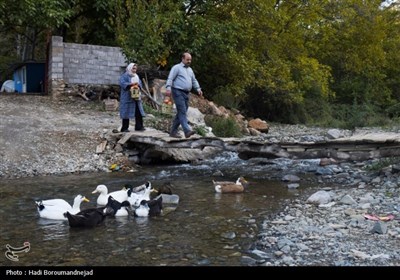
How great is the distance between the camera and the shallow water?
5089 mm

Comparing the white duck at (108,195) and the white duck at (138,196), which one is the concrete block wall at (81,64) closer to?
the white duck at (108,195)

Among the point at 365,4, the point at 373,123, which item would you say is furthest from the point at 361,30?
the point at 373,123

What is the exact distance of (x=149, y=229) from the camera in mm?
6270

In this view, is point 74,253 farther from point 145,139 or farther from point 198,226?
point 145,139

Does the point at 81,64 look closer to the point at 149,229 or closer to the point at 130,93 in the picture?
the point at 130,93

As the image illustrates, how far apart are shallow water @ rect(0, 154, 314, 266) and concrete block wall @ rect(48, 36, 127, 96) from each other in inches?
380

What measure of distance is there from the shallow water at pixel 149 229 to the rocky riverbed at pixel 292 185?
39 cm

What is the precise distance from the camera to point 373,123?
24750mm

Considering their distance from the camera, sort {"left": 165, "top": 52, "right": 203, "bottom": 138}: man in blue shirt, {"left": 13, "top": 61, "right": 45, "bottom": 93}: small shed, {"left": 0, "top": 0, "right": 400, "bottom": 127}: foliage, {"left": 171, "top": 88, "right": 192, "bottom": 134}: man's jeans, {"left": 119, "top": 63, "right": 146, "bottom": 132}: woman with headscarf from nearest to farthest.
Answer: {"left": 165, "top": 52, "right": 203, "bottom": 138}: man in blue shirt
{"left": 171, "top": 88, "right": 192, "bottom": 134}: man's jeans
{"left": 119, "top": 63, "right": 146, "bottom": 132}: woman with headscarf
{"left": 0, "top": 0, "right": 400, "bottom": 127}: foliage
{"left": 13, "top": 61, "right": 45, "bottom": 93}: small shed

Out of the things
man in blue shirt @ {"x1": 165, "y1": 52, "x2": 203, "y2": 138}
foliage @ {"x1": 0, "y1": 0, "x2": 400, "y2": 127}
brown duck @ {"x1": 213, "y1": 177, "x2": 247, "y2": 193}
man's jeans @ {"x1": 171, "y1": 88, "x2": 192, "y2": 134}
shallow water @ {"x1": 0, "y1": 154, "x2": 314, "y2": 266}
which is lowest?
shallow water @ {"x1": 0, "y1": 154, "x2": 314, "y2": 266}

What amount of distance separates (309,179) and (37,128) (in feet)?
26.2

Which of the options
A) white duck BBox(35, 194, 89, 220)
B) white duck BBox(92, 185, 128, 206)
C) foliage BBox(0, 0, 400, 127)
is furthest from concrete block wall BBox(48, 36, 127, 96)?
white duck BBox(35, 194, 89, 220)

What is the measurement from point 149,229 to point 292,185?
3.85 meters

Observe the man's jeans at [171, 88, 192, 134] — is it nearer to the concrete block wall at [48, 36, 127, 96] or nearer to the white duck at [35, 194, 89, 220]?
the white duck at [35, 194, 89, 220]
